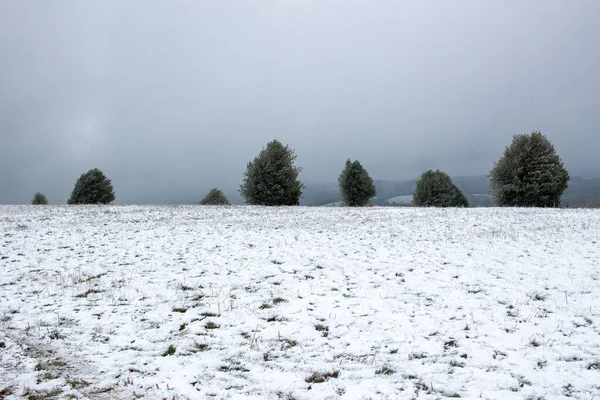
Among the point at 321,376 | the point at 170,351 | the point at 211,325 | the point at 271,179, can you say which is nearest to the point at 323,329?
the point at 321,376

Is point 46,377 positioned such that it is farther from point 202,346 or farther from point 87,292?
point 87,292

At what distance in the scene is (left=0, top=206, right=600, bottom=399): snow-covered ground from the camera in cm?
446

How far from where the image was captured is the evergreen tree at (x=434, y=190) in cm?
5119

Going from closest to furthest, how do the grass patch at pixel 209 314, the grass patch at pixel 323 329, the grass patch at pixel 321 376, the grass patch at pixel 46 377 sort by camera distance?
1. the grass patch at pixel 46 377
2. the grass patch at pixel 321 376
3. the grass patch at pixel 323 329
4. the grass patch at pixel 209 314

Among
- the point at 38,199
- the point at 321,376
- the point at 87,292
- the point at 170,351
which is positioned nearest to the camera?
the point at 321,376

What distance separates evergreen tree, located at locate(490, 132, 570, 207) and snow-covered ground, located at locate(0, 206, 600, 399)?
2868 cm

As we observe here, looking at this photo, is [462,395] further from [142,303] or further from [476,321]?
[142,303]

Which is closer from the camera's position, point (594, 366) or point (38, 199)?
point (594, 366)

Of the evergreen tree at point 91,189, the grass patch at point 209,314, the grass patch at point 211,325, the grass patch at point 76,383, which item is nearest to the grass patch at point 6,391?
the grass patch at point 76,383

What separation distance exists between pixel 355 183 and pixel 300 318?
4275 centimetres

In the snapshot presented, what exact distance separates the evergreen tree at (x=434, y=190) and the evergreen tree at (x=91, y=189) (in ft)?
167

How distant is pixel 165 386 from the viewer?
434 centimetres

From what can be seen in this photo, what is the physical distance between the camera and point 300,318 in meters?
6.56

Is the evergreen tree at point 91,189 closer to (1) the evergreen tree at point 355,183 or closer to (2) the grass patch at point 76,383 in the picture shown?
(1) the evergreen tree at point 355,183
